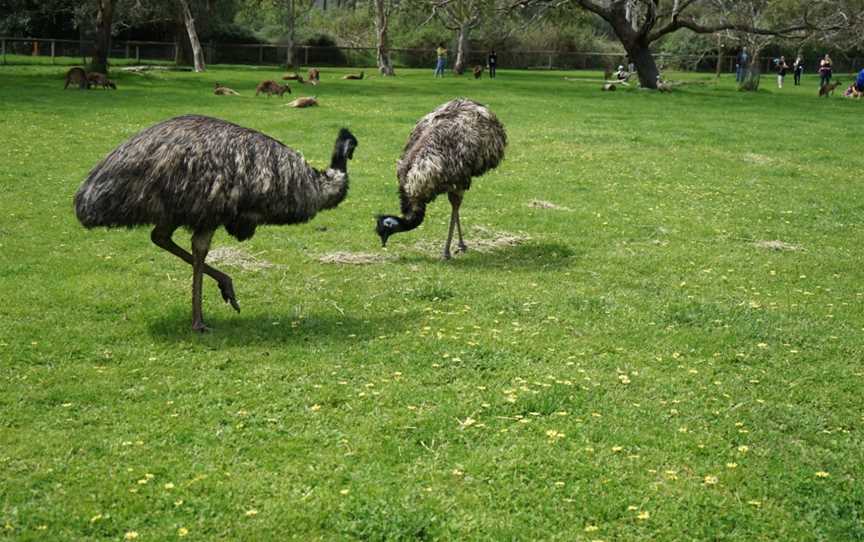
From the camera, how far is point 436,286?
11875mm

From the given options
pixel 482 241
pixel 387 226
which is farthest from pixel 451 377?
pixel 482 241

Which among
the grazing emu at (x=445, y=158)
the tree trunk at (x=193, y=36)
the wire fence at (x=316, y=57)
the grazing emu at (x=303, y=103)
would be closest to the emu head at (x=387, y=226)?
the grazing emu at (x=445, y=158)

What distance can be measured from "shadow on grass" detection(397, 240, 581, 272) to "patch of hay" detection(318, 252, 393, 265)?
10.6 inches

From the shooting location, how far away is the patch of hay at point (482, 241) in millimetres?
14406

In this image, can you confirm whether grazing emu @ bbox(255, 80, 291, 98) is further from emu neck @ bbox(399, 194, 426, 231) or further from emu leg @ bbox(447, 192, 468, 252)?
emu neck @ bbox(399, 194, 426, 231)

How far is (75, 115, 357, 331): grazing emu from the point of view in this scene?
30.4ft

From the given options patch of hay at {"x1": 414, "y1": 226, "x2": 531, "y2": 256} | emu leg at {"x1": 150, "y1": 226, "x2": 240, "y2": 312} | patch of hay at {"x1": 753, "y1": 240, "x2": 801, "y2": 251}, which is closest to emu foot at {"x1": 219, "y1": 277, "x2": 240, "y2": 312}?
emu leg at {"x1": 150, "y1": 226, "x2": 240, "y2": 312}

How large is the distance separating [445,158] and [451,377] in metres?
5.19

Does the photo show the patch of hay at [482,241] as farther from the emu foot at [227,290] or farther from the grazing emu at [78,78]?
the grazing emu at [78,78]

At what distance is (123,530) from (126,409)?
6.49 ft

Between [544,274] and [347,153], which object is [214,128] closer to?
[347,153]

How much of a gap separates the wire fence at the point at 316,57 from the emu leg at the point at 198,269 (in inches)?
1915

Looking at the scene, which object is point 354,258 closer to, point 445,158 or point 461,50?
point 445,158

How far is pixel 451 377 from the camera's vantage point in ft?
29.3
